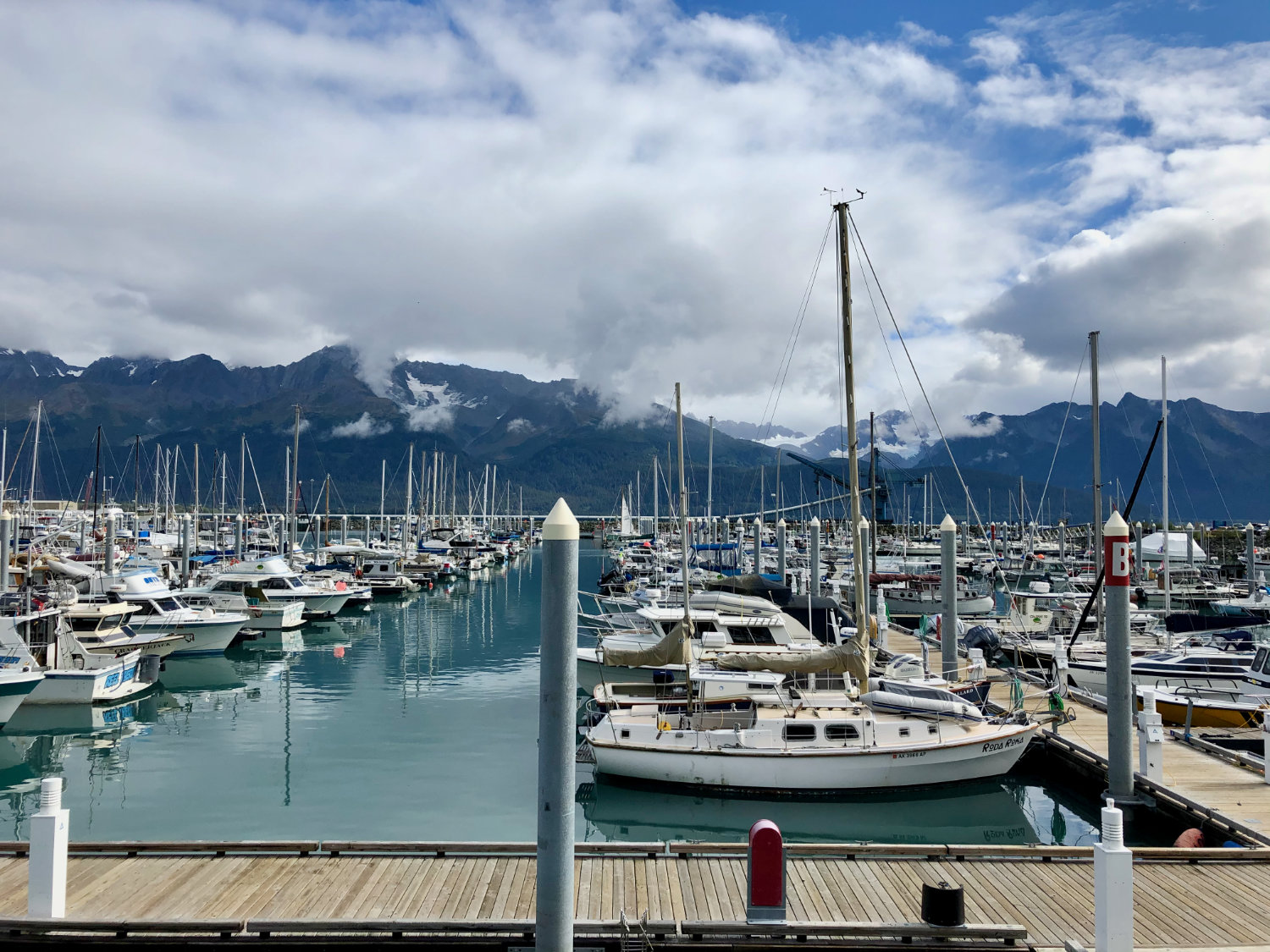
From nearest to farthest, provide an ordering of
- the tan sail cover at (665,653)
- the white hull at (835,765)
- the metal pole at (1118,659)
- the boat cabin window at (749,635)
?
1. the metal pole at (1118,659)
2. the white hull at (835,765)
3. the tan sail cover at (665,653)
4. the boat cabin window at (749,635)

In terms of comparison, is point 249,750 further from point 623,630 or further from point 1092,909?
point 1092,909

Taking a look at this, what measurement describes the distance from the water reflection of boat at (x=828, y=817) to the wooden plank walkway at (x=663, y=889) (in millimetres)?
6309

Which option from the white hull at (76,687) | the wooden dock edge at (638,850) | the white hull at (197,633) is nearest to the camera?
the wooden dock edge at (638,850)

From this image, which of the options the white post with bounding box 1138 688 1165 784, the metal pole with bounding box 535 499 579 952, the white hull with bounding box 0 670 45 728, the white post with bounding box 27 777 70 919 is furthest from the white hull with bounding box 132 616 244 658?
the white post with bounding box 1138 688 1165 784

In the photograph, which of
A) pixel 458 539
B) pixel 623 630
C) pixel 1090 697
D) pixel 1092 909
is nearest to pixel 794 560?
pixel 458 539

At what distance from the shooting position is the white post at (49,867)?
1028 centimetres

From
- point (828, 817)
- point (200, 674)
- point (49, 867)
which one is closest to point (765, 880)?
point (49, 867)

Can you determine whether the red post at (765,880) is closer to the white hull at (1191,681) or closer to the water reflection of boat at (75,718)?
the white hull at (1191,681)

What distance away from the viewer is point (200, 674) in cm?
3888

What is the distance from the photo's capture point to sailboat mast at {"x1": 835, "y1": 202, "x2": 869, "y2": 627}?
23.6 meters

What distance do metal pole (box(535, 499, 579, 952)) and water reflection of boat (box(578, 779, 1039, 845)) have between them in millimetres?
9863

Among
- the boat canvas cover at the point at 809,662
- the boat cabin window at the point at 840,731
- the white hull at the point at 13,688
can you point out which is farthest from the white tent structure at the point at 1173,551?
the white hull at the point at 13,688

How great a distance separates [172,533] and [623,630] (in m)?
90.1

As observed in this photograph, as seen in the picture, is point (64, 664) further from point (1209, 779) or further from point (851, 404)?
point (1209, 779)
